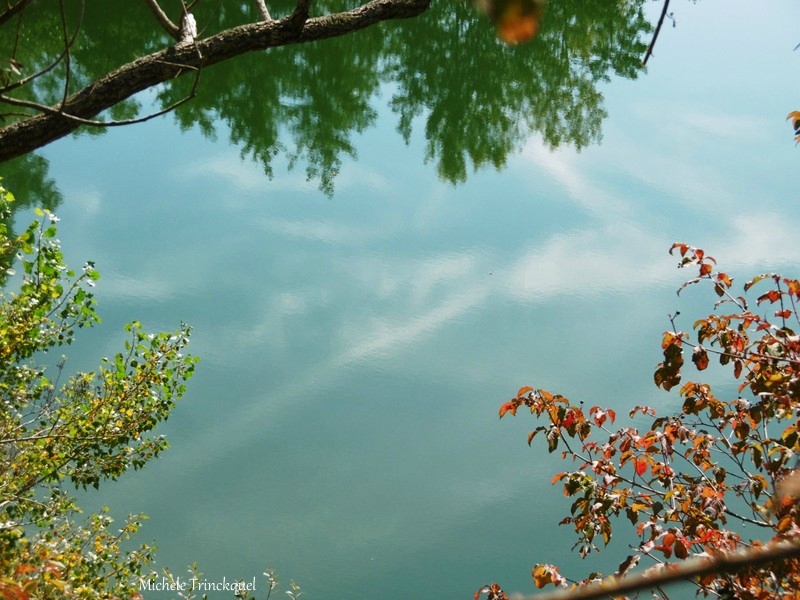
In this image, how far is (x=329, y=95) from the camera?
45.3ft

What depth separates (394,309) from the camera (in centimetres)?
849

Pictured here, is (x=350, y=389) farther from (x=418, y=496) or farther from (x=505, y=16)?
(x=505, y=16)

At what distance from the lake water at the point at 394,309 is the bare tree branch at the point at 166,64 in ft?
11.6

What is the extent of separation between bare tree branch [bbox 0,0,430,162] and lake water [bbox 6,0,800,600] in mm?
3522

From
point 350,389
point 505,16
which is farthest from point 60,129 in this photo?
Result: point 350,389

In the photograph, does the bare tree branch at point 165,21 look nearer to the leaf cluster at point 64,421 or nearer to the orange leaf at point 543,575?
the leaf cluster at point 64,421

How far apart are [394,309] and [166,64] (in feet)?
19.8

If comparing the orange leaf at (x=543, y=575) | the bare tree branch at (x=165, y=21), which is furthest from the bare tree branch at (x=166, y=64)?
the orange leaf at (x=543, y=575)

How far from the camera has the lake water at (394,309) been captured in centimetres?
596

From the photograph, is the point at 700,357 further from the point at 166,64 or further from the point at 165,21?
the point at 165,21

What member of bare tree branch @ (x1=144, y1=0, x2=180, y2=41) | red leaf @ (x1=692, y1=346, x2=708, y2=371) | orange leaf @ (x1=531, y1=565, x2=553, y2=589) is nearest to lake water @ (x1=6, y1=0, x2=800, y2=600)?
orange leaf @ (x1=531, y1=565, x2=553, y2=589)

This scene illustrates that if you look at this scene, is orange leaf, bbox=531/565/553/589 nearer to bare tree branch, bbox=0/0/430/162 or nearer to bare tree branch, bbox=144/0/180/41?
bare tree branch, bbox=0/0/430/162

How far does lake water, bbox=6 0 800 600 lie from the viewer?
596cm

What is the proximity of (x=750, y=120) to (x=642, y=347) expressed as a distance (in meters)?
6.84
